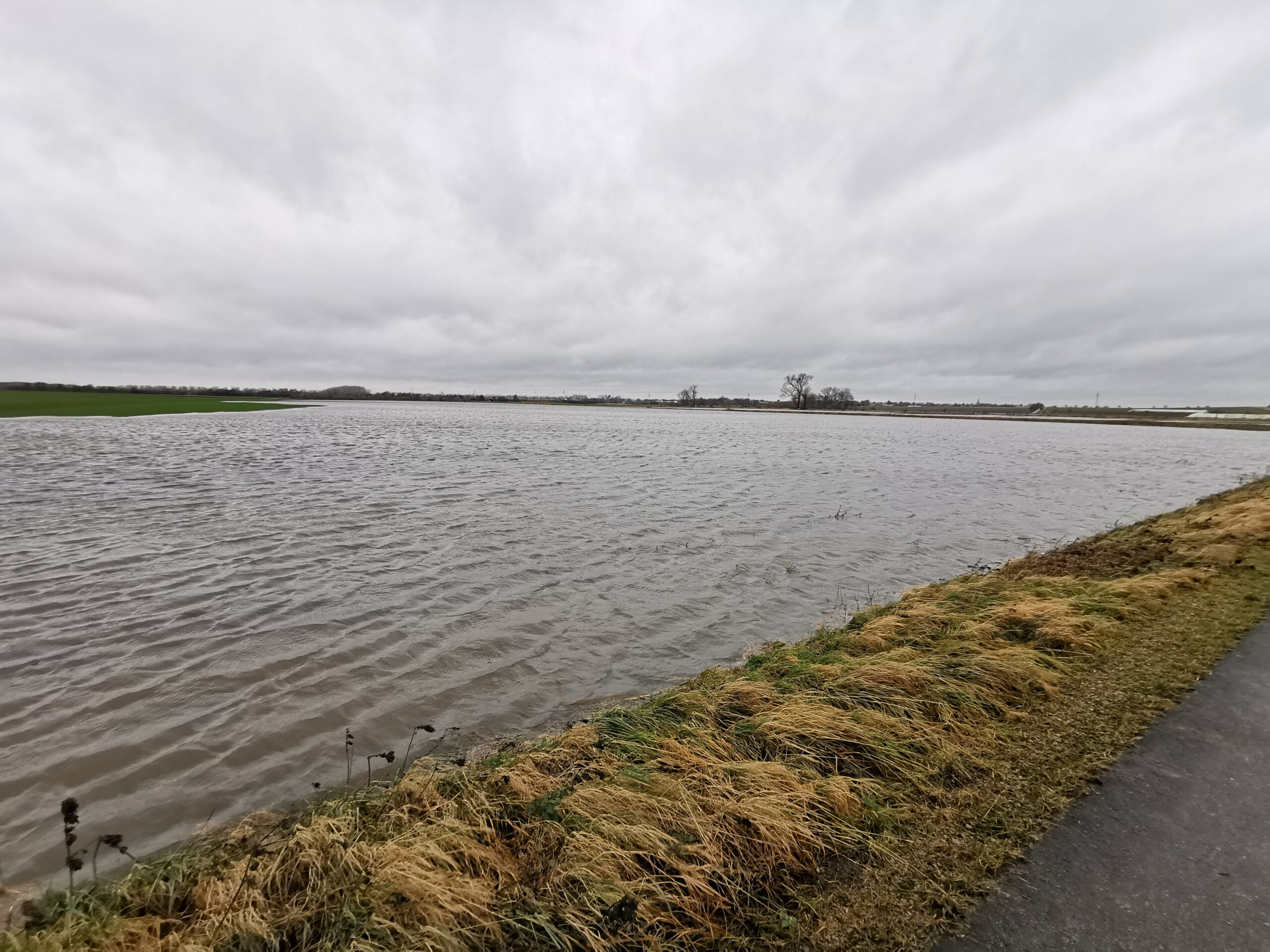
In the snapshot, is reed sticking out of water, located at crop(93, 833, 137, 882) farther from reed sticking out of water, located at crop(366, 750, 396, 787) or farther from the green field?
the green field

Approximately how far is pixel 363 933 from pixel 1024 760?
5.10m

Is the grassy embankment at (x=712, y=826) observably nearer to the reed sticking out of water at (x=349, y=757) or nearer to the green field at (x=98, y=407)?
the reed sticking out of water at (x=349, y=757)

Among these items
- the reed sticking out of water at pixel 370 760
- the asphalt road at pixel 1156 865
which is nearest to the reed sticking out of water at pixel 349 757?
the reed sticking out of water at pixel 370 760

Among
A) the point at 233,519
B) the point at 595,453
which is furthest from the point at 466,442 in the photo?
the point at 233,519

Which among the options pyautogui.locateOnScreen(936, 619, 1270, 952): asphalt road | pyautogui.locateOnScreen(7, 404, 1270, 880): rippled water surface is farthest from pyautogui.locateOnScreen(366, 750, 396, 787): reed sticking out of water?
pyautogui.locateOnScreen(936, 619, 1270, 952): asphalt road

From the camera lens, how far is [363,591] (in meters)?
10.6

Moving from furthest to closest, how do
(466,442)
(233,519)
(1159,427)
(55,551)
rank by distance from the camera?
1. (1159,427)
2. (466,442)
3. (233,519)
4. (55,551)

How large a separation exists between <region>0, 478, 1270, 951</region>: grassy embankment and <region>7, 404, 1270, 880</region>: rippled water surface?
158 centimetres

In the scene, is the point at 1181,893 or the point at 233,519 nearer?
the point at 1181,893

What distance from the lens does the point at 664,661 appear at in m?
8.74

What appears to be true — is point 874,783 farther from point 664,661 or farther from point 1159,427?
point 1159,427

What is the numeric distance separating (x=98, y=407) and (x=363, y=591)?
96669mm

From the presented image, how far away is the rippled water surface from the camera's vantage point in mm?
6070

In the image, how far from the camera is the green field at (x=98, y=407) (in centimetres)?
6512
